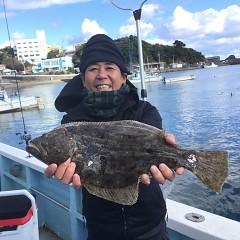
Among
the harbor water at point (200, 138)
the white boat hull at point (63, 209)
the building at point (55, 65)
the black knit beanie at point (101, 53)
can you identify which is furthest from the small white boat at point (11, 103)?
the building at point (55, 65)

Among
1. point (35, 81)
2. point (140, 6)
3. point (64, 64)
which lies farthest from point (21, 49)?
point (140, 6)

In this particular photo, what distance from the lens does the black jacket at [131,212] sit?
94.9 inches

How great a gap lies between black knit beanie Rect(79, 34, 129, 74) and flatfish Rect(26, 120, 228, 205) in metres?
0.62

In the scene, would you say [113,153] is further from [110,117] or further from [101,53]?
[101,53]

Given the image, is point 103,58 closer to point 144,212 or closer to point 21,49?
point 144,212

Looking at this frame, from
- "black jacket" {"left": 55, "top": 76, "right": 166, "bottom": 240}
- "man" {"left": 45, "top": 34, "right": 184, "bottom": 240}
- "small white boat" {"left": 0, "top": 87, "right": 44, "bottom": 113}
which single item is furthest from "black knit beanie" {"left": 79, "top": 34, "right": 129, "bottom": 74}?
"small white boat" {"left": 0, "top": 87, "right": 44, "bottom": 113}

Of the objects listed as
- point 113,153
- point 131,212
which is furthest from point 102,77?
point 131,212

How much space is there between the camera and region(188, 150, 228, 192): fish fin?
2.21 metres

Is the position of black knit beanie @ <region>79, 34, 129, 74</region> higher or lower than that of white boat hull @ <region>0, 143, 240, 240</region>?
higher

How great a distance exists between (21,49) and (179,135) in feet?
575

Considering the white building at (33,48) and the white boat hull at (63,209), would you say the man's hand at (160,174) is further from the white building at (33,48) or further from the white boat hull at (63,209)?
the white building at (33,48)

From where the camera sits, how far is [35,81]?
12544 cm

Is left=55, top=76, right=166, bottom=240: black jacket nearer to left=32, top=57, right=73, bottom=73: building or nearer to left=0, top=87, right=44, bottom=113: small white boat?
left=0, top=87, right=44, bottom=113: small white boat

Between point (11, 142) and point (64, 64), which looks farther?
point (64, 64)
